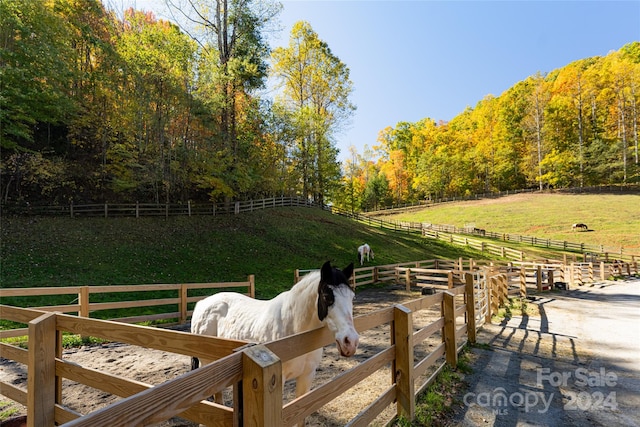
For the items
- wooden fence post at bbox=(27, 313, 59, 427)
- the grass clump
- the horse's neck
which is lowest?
the grass clump

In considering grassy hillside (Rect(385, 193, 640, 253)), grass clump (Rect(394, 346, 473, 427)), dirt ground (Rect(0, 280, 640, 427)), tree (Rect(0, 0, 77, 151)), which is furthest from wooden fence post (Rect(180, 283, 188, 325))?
grassy hillside (Rect(385, 193, 640, 253))

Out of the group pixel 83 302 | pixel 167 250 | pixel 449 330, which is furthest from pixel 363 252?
pixel 83 302

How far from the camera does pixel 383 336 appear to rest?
22.5ft

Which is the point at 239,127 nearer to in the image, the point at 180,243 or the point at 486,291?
the point at 180,243

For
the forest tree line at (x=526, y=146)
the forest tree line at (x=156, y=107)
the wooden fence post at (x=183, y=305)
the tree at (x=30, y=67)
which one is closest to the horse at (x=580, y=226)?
the forest tree line at (x=526, y=146)

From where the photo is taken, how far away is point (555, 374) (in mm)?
4758

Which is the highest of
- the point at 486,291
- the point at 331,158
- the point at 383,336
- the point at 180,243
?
the point at 331,158

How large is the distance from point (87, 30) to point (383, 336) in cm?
2291

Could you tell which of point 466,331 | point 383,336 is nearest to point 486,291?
point 466,331

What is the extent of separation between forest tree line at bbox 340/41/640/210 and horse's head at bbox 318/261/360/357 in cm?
3991

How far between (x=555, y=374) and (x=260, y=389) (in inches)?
214

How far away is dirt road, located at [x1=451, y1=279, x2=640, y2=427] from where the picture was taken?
141 inches

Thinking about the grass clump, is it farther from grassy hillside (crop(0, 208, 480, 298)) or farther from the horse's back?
grassy hillside (crop(0, 208, 480, 298))

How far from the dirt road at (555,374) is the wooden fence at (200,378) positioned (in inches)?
39.6
